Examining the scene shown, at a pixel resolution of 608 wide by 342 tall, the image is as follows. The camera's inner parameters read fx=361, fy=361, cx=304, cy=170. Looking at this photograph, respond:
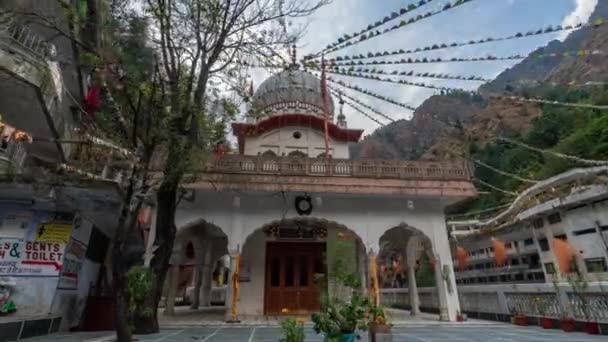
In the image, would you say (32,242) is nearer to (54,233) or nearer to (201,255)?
(54,233)

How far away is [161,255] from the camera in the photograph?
8.77m

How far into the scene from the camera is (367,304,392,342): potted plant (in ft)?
18.5

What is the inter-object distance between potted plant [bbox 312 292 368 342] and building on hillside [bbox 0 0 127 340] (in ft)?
21.4

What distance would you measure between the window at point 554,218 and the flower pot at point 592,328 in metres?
9.29

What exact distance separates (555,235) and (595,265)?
2.38 metres

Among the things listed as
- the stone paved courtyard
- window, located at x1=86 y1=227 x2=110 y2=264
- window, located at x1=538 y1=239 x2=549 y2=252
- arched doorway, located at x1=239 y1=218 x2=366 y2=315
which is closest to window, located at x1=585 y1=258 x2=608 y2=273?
window, located at x1=538 y1=239 x2=549 y2=252

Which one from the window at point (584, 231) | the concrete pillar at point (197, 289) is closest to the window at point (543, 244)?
the window at point (584, 231)

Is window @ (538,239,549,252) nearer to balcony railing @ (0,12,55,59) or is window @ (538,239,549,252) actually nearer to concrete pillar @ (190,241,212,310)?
concrete pillar @ (190,241,212,310)

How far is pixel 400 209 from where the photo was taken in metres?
12.7

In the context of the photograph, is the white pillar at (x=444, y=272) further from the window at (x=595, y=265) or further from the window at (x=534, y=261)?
the window at (x=534, y=261)

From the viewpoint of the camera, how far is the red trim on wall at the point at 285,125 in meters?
18.2

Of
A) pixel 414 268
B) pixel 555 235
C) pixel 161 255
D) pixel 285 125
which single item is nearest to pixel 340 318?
pixel 161 255

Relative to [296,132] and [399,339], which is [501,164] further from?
[399,339]

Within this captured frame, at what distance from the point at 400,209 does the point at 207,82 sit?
7.68 m
